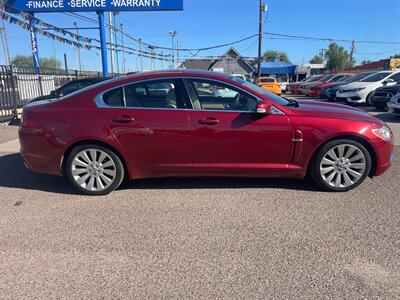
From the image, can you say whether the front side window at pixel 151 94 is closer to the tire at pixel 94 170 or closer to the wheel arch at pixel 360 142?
the tire at pixel 94 170

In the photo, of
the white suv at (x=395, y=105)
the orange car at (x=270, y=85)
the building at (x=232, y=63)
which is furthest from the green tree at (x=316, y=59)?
the white suv at (x=395, y=105)

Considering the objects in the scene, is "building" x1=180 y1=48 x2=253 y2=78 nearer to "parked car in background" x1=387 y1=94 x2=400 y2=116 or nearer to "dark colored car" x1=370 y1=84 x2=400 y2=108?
"dark colored car" x1=370 y1=84 x2=400 y2=108

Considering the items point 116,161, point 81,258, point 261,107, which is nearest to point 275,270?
point 81,258

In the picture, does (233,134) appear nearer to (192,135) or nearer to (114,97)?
(192,135)

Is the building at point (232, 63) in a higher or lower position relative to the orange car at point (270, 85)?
higher

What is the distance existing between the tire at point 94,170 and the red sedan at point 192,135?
0.01 meters

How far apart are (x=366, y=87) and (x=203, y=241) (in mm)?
13130

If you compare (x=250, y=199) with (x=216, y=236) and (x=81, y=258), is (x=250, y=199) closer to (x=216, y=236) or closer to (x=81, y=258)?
(x=216, y=236)

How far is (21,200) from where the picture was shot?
4.09 metres

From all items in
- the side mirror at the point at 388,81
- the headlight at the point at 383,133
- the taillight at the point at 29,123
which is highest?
the side mirror at the point at 388,81

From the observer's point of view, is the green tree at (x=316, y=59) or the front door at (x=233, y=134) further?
the green tree at (x=316, y=59)

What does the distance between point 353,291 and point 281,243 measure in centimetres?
76

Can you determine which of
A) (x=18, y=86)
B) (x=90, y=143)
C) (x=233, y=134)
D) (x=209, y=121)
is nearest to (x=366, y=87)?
(x=233, y=134)

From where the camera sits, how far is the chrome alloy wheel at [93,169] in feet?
13.5
